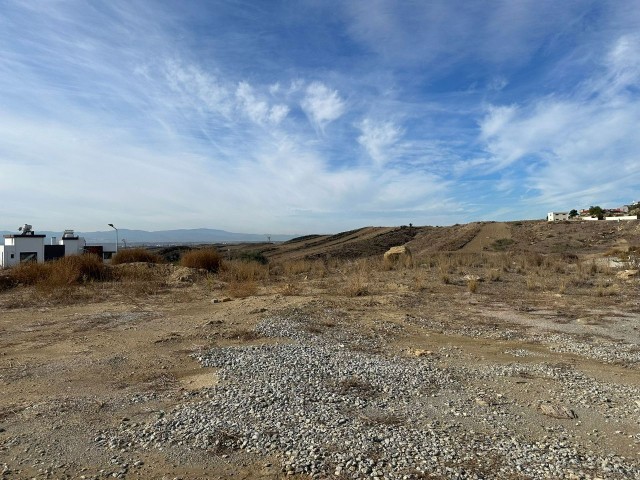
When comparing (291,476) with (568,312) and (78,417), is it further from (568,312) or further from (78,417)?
(568,312)

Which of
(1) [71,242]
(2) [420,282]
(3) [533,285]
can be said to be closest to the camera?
(3) [533,285]

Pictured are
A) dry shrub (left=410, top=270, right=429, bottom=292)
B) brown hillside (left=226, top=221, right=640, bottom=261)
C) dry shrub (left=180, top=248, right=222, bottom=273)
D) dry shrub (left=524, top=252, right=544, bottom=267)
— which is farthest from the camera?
brown hillside (left=226, top=221, right=640, bottom=261)

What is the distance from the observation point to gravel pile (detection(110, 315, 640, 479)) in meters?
3.91

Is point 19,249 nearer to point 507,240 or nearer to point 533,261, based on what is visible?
point 533,261

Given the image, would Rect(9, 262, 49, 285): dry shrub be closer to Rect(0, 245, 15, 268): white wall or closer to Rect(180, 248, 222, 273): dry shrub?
Rect(180, 248, 222, 273): dry shrub

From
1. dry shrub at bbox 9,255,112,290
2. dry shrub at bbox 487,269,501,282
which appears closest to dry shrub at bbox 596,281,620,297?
dry shrub at bbox 487,269,501,282

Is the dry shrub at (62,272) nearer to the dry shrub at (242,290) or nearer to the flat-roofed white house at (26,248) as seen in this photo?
the dry shrub at (242,290)

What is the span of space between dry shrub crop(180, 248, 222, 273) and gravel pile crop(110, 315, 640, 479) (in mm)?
13113

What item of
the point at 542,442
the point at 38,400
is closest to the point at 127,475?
the point at 38,400

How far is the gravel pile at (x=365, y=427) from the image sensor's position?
154 inches

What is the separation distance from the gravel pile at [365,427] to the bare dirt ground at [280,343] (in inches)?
2.5

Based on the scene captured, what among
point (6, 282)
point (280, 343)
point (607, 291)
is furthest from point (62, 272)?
point (607, 291)

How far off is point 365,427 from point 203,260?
16093 mm

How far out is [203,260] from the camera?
1969cm
